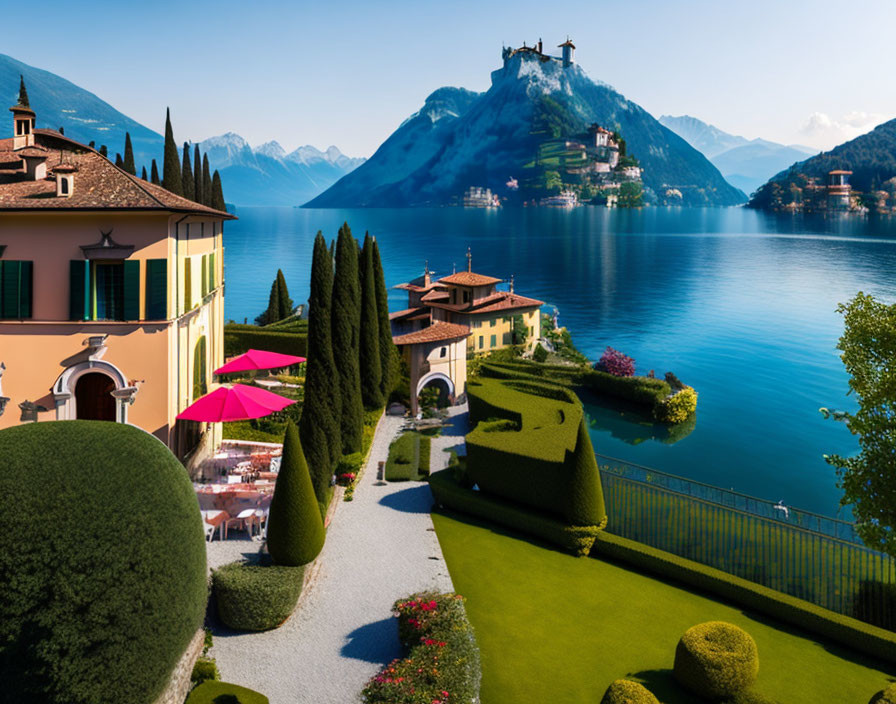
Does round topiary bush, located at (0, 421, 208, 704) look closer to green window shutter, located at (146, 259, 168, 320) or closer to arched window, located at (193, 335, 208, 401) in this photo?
green window shutter, located at (146, 259, 168, 320)

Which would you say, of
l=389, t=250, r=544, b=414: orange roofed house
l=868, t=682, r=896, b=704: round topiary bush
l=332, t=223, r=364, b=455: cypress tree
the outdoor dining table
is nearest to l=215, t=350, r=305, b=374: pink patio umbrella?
l=332, t=223, r=364, b=455: cypress tree

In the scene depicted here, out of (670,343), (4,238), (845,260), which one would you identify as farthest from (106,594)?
(845,260)

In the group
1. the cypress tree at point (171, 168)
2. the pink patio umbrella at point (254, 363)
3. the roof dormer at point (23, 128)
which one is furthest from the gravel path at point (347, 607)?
the cypress tree at point (171, 168)

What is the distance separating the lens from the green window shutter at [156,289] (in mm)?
23359

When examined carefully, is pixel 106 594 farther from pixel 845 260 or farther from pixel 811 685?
pixel 845 260

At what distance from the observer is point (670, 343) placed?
76.9 metres

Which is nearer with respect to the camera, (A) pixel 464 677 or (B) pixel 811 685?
(A) pixel 464 677

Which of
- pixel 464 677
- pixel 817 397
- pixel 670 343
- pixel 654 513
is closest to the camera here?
pixel 464 677

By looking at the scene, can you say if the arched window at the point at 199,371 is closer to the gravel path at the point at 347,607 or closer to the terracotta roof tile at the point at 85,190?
the terracotta roof tile at the point at 85,190

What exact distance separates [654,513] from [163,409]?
56.0ft

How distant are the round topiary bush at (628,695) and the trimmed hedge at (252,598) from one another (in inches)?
321

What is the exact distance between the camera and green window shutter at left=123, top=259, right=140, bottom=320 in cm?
2322

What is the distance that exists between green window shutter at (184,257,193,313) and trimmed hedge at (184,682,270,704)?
14.2 metres

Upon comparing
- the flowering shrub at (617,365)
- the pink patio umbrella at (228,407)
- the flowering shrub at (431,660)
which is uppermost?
the pink patio umbrella at (228,407)
